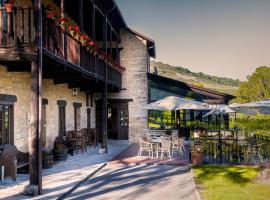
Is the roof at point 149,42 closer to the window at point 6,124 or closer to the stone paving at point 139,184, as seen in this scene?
the stone paving at point 139,184

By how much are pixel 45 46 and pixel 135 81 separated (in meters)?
13.0

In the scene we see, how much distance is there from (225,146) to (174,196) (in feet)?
17.7

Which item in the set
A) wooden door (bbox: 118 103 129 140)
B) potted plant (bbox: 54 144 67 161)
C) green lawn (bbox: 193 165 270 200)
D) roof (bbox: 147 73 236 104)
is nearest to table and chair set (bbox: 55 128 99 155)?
potted plant (bbox: 54 144 67 161)

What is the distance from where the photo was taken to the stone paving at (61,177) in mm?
7336

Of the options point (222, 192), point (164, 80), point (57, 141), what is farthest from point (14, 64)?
point (164, 80)

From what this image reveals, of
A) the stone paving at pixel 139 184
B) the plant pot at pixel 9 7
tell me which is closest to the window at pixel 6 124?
the stone paving at pixel 139 184

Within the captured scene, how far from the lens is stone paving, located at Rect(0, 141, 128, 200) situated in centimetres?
734

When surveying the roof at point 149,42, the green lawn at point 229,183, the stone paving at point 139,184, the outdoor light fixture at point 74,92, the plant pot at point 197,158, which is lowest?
the stone paving at point 139,184

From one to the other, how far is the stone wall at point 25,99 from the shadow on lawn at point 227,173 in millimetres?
5889

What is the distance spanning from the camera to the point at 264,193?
287 inches

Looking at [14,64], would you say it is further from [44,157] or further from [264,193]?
[264,193]

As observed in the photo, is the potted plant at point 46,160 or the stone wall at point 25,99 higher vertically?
the stone wall at point 25,99

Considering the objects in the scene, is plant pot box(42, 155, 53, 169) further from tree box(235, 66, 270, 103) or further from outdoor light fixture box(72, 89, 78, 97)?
tree box(235, 66, 270, 103)

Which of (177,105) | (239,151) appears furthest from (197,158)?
(177,105)
